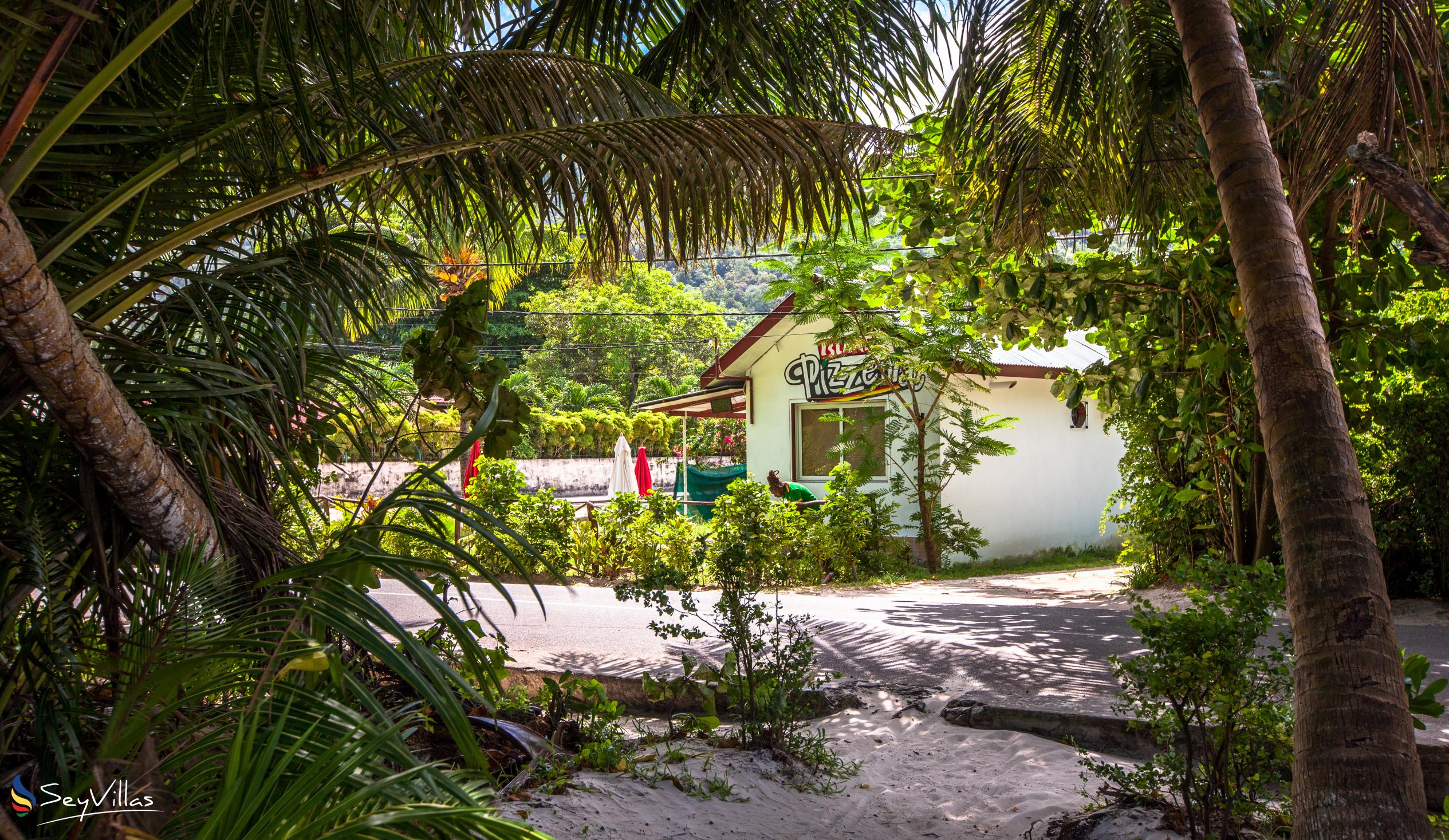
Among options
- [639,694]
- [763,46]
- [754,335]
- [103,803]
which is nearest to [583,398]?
[754,335]

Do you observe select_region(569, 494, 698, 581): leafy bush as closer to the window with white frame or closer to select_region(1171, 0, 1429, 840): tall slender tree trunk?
the window with white frame

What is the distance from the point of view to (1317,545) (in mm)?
2285

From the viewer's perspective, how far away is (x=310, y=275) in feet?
9.90

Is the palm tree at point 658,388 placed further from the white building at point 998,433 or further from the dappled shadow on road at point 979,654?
the dappled shadow on road at point 979,654

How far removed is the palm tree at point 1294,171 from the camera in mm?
2148

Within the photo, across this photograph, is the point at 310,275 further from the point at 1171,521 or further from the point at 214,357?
the point at 1171,521

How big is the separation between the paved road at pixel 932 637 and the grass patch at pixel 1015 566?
0.81 m

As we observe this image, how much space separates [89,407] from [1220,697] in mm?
3330

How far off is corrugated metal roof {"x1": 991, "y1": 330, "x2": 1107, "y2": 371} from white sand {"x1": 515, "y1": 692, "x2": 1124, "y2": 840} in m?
8.01

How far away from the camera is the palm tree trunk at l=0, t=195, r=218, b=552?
1.66 metres

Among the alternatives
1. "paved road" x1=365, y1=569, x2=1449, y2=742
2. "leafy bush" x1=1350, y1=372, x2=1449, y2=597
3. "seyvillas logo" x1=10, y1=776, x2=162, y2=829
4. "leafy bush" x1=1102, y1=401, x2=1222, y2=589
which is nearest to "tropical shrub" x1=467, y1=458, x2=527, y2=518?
"paved road" x1=365, y1=569, x2=1449, y2=742

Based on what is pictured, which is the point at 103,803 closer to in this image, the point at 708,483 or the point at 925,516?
the point at 925,516

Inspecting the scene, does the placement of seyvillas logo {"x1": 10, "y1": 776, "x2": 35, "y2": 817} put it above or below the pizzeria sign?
below

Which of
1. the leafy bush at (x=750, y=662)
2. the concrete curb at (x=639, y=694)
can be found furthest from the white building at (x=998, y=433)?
the leafy bush at (x=750, y=662)
